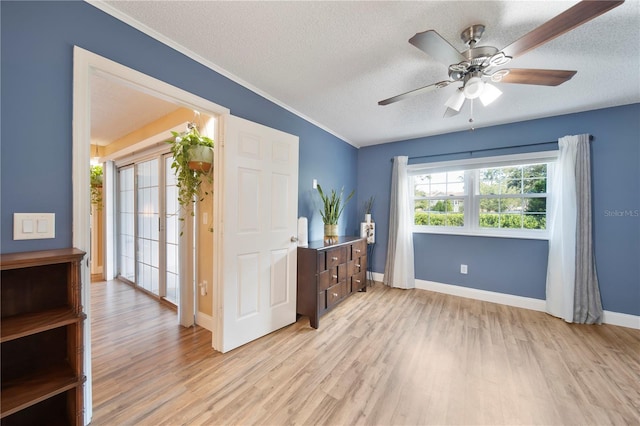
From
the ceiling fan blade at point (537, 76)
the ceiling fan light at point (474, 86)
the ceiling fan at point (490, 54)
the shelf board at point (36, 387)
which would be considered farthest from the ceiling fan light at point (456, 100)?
the shelf board at point (36, 387)

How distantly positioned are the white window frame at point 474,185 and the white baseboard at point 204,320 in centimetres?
313

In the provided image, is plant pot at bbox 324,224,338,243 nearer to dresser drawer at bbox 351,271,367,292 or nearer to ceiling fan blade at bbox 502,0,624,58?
dresser drawer at bbox 351,271,367,292

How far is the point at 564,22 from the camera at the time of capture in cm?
112

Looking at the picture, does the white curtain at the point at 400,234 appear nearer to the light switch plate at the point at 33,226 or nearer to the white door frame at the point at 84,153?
the white door frame at the point at 84,153

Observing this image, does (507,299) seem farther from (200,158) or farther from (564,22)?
(200,158)

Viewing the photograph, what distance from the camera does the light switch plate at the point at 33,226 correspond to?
116cm

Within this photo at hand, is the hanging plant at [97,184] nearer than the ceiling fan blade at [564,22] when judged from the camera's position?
No

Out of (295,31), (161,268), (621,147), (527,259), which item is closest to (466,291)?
(527,259)

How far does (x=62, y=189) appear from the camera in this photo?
1.28 meters

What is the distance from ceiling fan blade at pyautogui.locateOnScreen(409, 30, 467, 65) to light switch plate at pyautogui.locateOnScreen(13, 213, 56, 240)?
212cm

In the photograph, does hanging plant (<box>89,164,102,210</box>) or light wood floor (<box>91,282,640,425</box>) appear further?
hanging plant (<box>89,164,102,210</box>)

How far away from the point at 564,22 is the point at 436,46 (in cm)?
55

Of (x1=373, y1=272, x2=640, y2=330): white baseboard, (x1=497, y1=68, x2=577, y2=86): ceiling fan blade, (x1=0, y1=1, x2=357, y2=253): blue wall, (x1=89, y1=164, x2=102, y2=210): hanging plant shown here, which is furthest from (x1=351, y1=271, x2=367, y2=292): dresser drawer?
(x1=89, y1=164, x2=102, y2=210): hanging plant

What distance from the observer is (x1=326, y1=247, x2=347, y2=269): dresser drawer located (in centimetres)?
273
